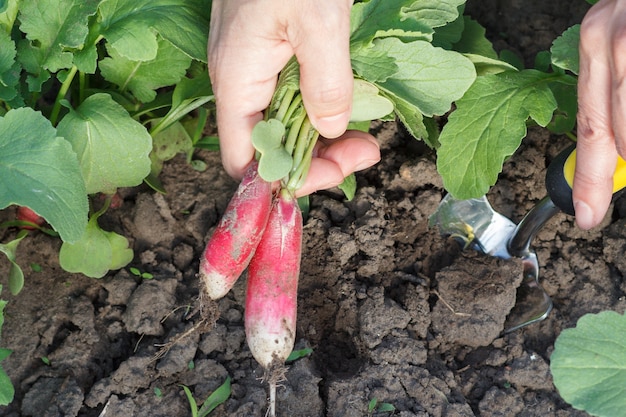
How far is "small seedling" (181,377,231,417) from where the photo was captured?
2.15 metres

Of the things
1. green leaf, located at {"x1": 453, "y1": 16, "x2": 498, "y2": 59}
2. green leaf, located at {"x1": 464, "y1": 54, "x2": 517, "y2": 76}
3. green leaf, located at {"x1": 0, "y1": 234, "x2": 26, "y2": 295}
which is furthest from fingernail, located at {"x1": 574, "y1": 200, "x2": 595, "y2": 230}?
green leaf, located at {"x1": 0, "y1": 234, "x2": 26, "y2": 295}

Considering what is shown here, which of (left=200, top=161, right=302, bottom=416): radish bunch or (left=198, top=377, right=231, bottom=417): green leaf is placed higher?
(left=200, top=161, right=302, bottom=416): radish bunch

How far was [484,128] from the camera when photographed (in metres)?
2.25

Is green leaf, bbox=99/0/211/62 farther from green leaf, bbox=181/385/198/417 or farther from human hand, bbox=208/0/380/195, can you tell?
green leaf, bbox=181/385/198/417

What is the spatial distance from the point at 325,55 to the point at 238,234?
598 millimetres

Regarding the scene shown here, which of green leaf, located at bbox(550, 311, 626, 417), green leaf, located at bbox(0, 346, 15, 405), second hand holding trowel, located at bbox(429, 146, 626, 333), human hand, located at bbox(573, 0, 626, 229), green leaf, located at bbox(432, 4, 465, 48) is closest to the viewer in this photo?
green leaf, located at bbox(550, 311, 626, 417)

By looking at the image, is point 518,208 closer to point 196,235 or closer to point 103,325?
point 196,235

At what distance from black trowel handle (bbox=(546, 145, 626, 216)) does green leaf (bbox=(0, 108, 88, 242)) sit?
1327 millimetres

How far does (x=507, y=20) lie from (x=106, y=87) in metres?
1.71

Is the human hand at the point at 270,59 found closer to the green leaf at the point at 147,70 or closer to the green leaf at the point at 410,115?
the green leaf at the point at 410,115

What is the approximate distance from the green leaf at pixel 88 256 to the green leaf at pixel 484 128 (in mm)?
1122

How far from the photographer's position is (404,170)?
258 centimetres

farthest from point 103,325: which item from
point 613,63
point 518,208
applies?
point 613,63

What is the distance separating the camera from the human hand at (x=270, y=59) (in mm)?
1880
